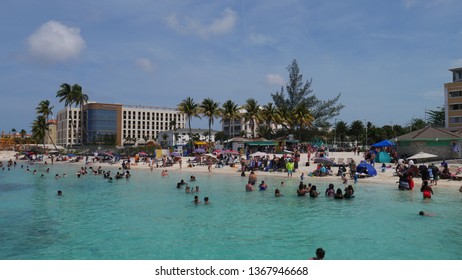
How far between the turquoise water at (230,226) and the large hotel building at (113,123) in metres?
116

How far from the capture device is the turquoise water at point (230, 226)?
38.9ft

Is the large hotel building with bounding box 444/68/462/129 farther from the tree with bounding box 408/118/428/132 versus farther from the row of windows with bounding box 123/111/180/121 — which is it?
the row of windows with bounding box 123/111/180/121

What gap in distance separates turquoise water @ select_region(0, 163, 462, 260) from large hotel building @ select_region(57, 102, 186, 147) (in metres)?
116

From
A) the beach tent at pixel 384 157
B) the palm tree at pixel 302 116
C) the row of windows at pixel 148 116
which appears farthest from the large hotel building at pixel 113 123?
the beach tent at pixel 384 157

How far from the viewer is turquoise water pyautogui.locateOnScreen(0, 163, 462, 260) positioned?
467 inches

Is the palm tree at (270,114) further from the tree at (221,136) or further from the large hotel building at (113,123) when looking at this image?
the large hotel building at (113,123)

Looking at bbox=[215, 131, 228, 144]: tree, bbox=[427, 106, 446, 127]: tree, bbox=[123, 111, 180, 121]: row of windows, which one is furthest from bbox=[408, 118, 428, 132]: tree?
bbox=[123, 111, 180, 121]: row of windows

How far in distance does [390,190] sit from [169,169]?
89.1 ft

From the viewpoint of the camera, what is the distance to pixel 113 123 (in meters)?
146

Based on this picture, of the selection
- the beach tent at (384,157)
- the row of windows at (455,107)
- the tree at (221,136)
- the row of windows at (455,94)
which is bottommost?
the beach tent at (384,157)

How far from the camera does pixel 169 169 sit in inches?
1752

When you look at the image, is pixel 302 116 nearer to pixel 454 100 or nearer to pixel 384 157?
pixel 454 100

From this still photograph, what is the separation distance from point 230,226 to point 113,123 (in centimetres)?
13959

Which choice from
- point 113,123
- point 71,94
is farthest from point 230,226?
point 113,123
